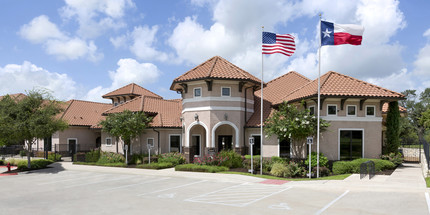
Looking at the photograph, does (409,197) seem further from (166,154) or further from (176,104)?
(176,104)

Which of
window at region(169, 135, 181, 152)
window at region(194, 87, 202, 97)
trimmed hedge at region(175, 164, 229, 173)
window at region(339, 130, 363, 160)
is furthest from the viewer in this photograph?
Answer: window at region(169, 135, 181, 152)

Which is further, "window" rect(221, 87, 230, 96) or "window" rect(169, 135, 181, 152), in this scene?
"window" rect(169, 135, 181, 152)

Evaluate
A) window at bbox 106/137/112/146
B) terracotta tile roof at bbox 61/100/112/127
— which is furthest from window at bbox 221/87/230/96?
terracotta tile roof at bbox 61/100/112/127

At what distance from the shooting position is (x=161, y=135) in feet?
93.2

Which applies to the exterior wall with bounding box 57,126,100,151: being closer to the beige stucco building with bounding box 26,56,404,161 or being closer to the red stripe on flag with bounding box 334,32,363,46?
the beige stucco building with bounding box 26,56,404,161

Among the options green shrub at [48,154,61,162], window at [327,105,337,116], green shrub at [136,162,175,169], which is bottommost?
green shrub at [48,154,61,162]

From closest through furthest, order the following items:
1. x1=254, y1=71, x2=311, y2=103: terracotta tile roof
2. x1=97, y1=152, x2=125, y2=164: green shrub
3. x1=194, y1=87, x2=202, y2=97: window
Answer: x1=194, y1=87, x2=202, y2=97: window < x1=97, y1=152, x2=125, y2=164: green shrub < x1=254, y1=71, x2=311, y2=103: terracotta tile roof

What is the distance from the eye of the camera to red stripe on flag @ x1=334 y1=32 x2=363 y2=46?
18156mm

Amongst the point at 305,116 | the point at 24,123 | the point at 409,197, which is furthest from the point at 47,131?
the point at 409,197

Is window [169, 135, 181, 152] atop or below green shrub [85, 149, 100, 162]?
atop

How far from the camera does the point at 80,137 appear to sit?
3719 centimetres

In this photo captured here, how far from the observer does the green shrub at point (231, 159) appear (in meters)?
23.1

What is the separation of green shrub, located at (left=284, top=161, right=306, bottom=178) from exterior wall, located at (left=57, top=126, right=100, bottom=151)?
85.5 ft

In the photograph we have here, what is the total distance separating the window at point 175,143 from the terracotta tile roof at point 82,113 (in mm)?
12352
